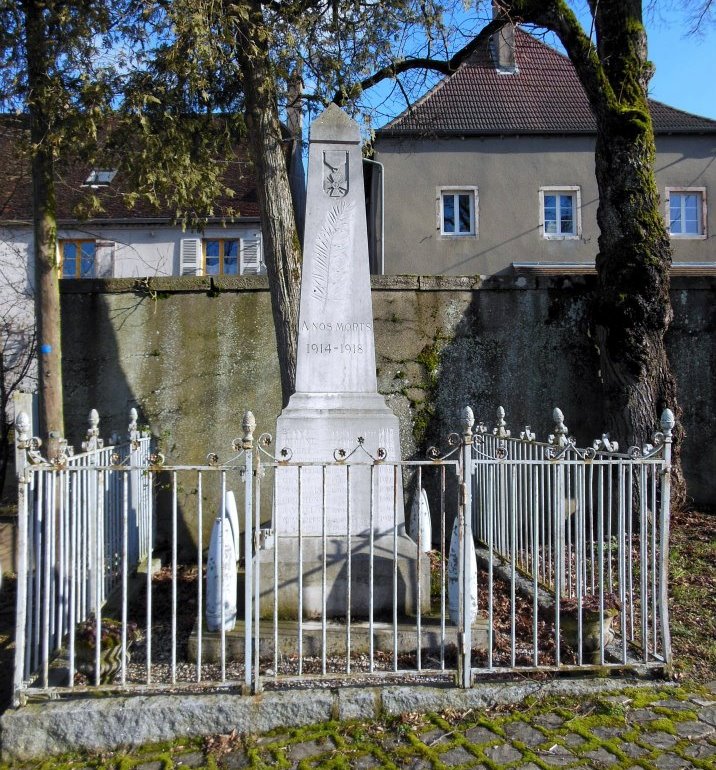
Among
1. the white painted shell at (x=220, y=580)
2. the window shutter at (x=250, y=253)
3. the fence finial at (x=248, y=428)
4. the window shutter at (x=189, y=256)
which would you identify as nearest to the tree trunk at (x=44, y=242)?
the white painted shell at (x=220, y=580)

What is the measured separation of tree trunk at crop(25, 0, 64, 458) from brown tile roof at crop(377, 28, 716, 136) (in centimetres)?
1045

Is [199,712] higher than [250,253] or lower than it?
lower

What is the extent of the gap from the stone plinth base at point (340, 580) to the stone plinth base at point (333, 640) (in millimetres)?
172

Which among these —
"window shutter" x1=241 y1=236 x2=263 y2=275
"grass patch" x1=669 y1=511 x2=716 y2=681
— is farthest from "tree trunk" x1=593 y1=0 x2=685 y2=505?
"window shutter" x1=241 y1=236 x2=263 y2=275

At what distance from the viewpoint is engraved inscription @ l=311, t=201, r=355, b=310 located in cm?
477

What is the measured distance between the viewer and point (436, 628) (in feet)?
13.1

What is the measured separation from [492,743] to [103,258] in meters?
16.0

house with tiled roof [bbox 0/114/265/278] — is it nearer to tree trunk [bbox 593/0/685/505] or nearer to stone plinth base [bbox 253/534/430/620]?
tree trunk [bbox 593/0/685/505]

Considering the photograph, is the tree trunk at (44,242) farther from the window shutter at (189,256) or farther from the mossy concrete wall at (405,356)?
the window shutter at (189,256)

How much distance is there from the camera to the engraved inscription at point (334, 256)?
188 inches

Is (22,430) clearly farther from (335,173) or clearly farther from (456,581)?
(335,173)

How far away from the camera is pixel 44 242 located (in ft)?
21.4

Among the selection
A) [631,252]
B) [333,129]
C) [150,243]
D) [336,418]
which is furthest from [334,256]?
[150,243]

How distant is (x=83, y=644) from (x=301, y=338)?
7.74 ft
